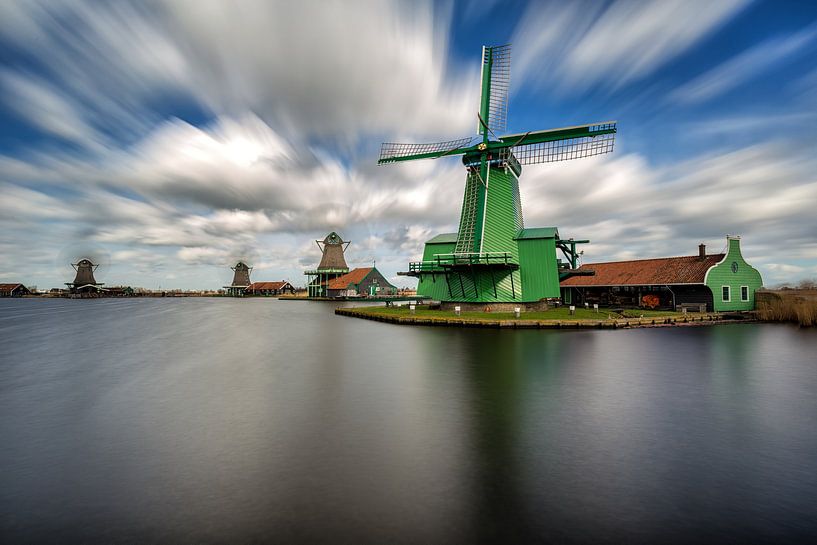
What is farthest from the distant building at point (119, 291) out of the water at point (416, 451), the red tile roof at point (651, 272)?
the red tile roof at point (651, 272)

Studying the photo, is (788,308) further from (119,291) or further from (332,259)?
(119,291)

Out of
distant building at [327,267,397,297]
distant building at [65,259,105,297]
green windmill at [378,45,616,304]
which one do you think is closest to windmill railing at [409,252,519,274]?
green windmill at [378,45,616,304]

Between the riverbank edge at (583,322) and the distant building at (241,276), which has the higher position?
the distant building at (241,276)

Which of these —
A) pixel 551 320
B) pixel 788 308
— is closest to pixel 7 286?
pixel 551 320

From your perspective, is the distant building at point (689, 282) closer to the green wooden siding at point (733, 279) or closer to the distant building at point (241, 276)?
the green wooden siding at point (733, 279)

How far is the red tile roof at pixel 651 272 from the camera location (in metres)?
30.6

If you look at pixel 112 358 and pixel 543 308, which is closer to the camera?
pixel 112 358

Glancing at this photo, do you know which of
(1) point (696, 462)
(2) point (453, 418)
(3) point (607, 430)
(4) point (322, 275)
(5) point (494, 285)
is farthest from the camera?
(4) point (322, 275)

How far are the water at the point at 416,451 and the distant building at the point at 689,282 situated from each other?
649 inches

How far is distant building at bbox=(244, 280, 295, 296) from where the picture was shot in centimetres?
11744

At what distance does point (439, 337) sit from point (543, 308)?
13658 mm

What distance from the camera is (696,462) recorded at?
6.62 meters

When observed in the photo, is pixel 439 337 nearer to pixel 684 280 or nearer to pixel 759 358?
pixel 759 358

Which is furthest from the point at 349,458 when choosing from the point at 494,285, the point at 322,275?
the point at 322,275
